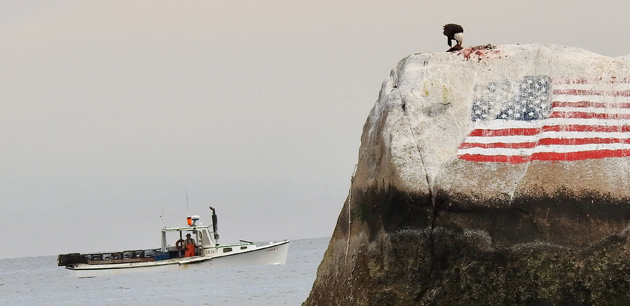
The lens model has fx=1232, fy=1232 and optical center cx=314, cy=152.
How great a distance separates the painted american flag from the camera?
1171 centimetres

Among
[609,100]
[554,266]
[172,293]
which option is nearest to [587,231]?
[554,266]

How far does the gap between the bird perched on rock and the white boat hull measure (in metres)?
39.7

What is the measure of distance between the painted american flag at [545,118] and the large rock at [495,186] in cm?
1

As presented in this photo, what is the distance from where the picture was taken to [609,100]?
1201 cm

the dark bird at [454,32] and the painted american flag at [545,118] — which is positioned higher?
the dark bird at [454,32]

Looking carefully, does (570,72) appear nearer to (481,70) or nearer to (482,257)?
(481,70)

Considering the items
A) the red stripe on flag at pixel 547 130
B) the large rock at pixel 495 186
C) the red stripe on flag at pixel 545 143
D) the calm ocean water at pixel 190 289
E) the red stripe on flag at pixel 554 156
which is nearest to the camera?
the large rock at pixel 495 186

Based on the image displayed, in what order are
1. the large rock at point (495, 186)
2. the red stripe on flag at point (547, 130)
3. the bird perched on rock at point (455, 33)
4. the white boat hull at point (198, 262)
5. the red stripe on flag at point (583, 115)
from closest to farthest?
the large rock at point (495, 186)
the red stripe on flag at point (547, 130)
the red stripe on flag at point (583, 115)
the bird perched on rock at point (455, 33)
the white boat hull at point (198, 262)

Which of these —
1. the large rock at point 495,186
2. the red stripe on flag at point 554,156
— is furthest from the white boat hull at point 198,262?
the red stripe on flag at point 554,156

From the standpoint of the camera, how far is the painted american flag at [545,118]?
11711 mm

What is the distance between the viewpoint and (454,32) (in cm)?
1295

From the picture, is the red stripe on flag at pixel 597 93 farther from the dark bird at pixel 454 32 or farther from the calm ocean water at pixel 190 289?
the calm ocean water at pixel 190 289

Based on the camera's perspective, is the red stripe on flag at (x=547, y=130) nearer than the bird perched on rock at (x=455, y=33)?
Yes

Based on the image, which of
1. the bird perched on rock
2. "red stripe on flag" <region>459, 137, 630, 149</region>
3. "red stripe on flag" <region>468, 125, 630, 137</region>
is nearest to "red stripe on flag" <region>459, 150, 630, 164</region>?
"red stripe on flag" <region>459, 137, 630, 149</region>
